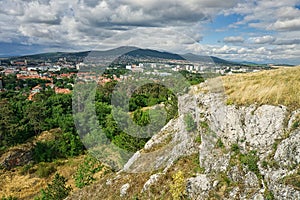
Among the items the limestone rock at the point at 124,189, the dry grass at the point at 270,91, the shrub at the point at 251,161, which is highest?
the dry grass at the point at 270,91

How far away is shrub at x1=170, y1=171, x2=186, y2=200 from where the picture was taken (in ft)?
37.2

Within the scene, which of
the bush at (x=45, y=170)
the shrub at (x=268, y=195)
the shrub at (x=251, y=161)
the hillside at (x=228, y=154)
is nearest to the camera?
the shrub at (x=268, y=195)

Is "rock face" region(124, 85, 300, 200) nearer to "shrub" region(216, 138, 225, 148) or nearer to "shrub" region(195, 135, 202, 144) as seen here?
"shrub" region(216, 138, 225, 148)

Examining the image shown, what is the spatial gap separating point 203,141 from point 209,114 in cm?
143

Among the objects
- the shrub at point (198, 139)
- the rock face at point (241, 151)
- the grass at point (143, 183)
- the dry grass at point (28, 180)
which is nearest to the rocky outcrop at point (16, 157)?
the dry grass at point (28, 180)

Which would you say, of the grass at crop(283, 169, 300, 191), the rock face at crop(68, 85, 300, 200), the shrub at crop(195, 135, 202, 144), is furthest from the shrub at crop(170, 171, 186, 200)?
the grass at crop(283, 169, 300, 191)

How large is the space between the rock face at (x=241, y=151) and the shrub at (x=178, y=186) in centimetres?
26

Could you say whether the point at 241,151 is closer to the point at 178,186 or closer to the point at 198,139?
the point at 178,186

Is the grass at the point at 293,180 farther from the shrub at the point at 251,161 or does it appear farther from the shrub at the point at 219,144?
the shrub at the point at 219,144

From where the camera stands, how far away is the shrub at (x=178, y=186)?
11330mm

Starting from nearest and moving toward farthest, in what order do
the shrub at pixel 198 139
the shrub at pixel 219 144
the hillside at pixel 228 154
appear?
the hillside at pixel 228 154 → the shrub at pixel 219 144 → the shrub at pixel 198 139

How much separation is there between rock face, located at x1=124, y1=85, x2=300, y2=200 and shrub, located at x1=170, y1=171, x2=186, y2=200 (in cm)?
26

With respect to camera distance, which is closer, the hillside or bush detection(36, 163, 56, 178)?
the hillside

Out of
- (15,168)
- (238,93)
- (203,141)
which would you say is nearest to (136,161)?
(203,141)
